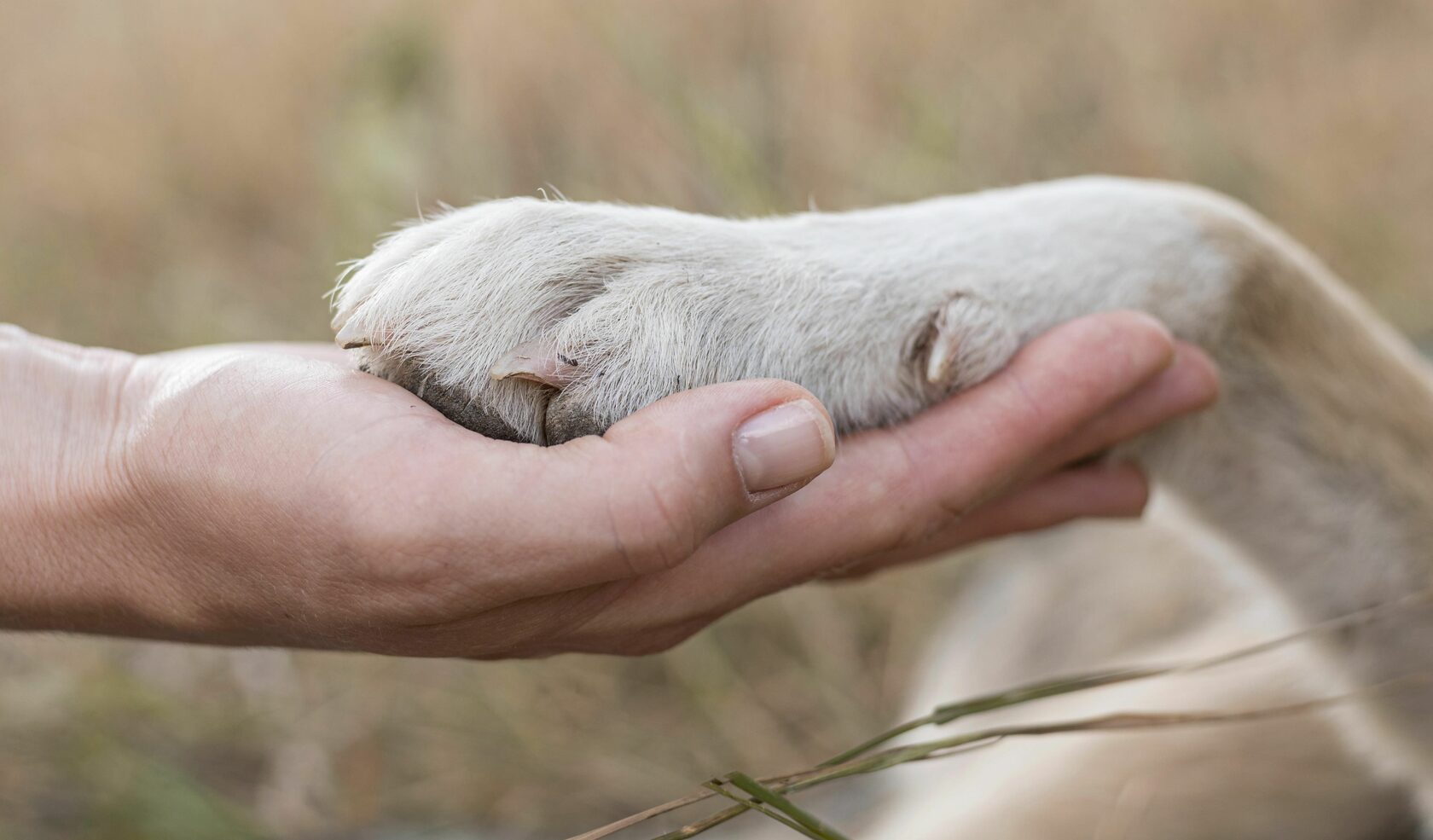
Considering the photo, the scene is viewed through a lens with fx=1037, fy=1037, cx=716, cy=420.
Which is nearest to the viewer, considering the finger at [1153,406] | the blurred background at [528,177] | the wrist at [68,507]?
the wrist at [68,507]

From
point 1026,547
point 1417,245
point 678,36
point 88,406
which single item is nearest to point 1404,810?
point 1026,547

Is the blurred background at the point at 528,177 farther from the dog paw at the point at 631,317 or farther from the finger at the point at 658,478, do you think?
the finger at the point at 658,478

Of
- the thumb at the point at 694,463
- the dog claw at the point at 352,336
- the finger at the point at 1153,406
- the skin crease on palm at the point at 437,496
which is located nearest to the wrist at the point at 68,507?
the skin crease on palm at the point at 437,496

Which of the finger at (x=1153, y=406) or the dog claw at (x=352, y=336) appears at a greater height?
the dog claw at (x=352, y=336)

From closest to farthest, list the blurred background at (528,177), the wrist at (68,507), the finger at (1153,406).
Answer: the wrist at (68,507), the finger at (1153,406), the blurred background at (528,177)

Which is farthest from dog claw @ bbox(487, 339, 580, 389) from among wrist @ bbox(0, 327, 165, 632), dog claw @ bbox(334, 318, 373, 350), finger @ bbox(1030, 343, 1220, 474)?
finger @ bbox(1030, 343, 1220, 474)

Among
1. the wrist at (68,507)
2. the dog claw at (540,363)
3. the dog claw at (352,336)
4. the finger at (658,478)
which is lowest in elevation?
the wrist at (68,507)

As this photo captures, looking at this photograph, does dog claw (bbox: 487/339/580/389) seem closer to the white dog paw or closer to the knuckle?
the white dog paw

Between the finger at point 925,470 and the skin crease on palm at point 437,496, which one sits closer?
the skin crease on palm at point 437,496
